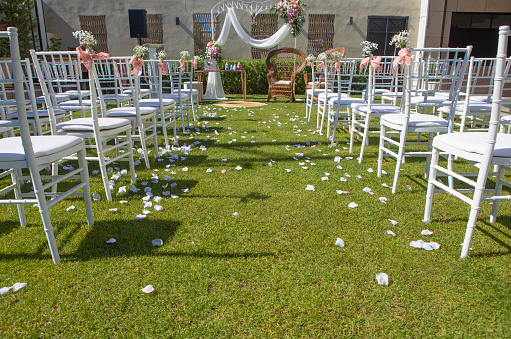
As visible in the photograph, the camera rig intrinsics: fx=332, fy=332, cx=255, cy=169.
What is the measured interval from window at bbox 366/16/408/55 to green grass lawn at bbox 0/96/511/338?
33.6 feet

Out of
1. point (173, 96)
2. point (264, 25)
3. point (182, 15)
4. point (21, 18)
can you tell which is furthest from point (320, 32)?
point (21, 18)

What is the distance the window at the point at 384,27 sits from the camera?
11.4 metres

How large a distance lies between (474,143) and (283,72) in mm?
9293

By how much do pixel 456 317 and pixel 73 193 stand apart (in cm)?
209

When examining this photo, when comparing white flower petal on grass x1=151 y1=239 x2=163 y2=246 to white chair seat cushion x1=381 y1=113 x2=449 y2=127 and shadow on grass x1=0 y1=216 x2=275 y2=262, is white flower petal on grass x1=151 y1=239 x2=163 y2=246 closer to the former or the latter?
shadow on grass x1=0 y1=216 x2=275 y2=262

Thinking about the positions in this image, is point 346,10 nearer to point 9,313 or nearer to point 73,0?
point 73,0

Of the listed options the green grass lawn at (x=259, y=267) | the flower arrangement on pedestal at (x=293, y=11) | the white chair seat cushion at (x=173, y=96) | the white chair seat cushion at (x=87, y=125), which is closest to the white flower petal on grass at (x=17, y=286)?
the green grass lawn at (x=259, y=267)

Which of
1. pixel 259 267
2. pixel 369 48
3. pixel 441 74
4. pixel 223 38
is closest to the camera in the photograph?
pixel 259 267

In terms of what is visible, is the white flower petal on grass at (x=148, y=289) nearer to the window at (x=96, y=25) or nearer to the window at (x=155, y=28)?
the window at (x=155, y=28)

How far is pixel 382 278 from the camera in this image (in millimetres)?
1644

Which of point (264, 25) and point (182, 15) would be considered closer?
point (182, 15)

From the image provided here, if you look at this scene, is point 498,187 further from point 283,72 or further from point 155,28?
point 155,28

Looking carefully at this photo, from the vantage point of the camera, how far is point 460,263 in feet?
5.82

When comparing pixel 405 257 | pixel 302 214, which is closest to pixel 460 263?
pixel 405 257
